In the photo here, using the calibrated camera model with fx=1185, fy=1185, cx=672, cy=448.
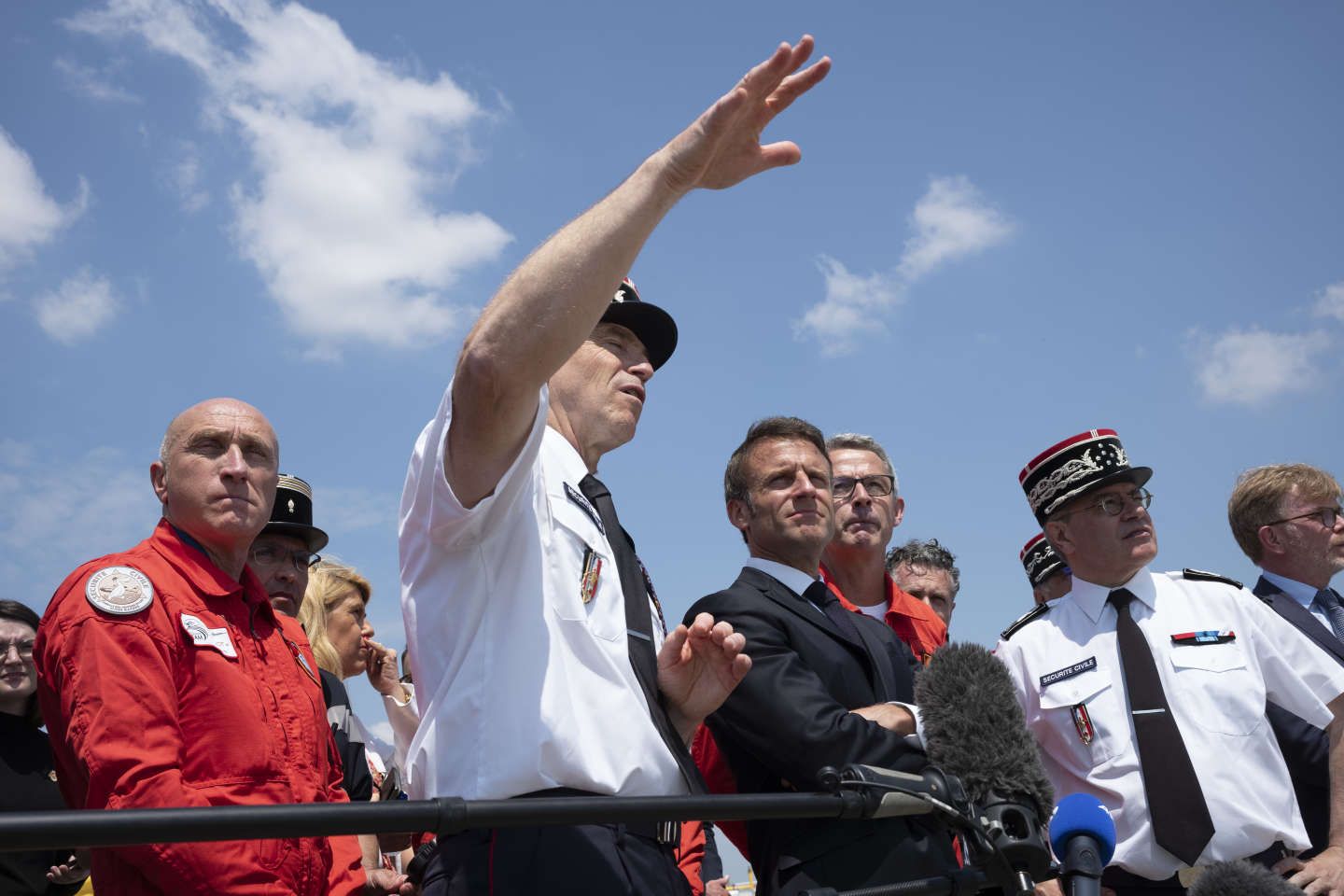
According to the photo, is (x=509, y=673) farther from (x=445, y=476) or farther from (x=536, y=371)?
(x=536, y=371)

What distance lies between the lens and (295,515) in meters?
5.16

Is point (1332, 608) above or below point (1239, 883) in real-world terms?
above

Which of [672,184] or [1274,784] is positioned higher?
[672,184]

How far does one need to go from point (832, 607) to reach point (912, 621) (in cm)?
188

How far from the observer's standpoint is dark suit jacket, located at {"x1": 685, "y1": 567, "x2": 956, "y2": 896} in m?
3.07

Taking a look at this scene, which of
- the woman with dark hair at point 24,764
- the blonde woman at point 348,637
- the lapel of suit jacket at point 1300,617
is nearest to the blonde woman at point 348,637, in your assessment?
the blonde woman at point 348,637

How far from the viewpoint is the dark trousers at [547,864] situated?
2172mm

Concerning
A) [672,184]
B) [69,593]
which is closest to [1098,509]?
[672,184]

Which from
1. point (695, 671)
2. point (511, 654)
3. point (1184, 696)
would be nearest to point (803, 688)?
point (695, 671)

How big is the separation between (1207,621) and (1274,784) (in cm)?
64

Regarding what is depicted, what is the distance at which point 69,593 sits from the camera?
3.01 m

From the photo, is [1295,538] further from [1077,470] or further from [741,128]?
A: [741,128]

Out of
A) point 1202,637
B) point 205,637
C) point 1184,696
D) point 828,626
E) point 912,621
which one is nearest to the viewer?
point 205,637

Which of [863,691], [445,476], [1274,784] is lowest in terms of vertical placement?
[1274,784]
